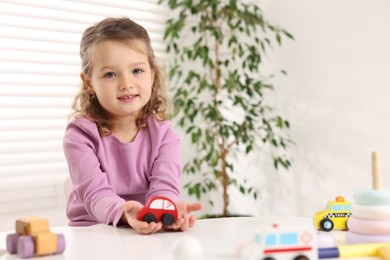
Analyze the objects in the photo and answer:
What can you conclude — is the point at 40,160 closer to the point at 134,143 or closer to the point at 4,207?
the point at 4,207

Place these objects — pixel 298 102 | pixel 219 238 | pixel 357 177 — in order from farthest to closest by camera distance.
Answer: pixel 298 102, pixel 357 177, pixel 219 238

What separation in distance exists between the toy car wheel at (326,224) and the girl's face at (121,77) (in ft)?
2.08

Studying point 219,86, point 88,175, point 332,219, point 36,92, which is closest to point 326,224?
point 332,219

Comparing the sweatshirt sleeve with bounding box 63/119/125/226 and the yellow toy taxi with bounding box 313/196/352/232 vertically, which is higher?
the sweatshirt sleeve with bounding box 63/119/125/226

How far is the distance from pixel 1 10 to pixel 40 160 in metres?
0.70

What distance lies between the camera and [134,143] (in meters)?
1.52

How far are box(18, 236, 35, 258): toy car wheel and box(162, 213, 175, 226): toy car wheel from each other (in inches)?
11.1

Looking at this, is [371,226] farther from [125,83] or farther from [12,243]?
[125,83]

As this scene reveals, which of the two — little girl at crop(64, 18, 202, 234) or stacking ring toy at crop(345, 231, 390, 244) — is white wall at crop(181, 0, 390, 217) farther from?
stacking ring toy at crop(345, 231, 390, 244)

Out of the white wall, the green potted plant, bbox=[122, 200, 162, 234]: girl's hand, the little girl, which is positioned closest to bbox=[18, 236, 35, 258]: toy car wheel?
bbox=[122, 200, 162, 234]: girl's hand

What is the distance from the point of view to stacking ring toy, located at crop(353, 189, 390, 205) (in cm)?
86

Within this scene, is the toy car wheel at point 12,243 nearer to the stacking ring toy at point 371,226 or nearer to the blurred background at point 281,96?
the stacking ring toy at point 371,226

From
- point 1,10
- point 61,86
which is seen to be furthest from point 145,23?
point 1,10

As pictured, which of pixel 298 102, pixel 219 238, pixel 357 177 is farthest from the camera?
pixel 298 102
